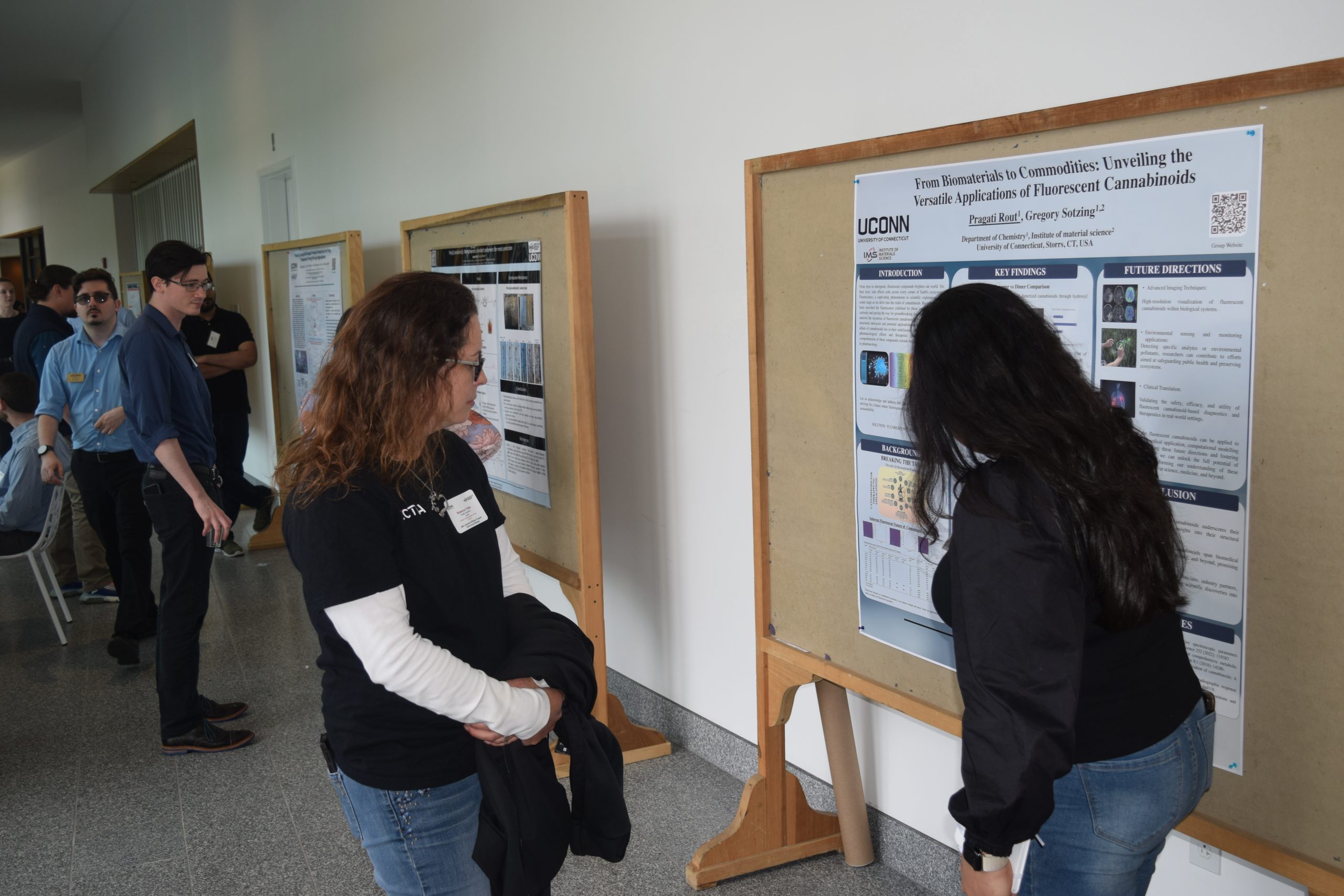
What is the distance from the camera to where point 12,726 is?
391 cm

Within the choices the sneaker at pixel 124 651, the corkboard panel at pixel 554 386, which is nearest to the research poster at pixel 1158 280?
the corkboard panel at pixel 554 386

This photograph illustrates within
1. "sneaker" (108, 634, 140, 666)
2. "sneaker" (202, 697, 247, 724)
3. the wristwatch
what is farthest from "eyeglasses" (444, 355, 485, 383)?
"sneaker" (108, 634, 140, 666)

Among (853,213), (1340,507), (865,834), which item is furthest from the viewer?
(865,834)

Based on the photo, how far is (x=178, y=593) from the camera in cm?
345

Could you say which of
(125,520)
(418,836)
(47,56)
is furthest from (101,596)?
(47,56)

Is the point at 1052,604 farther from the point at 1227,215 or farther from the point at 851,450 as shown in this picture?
the point at 851,450

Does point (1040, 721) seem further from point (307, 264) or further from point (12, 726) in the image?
point (307, 264)

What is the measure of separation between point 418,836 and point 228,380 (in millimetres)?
5583

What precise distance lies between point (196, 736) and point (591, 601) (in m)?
1.57

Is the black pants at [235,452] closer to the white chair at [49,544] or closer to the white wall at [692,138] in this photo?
the white chair at [49,544]

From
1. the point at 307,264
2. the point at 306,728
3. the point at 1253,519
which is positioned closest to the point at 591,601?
the point at 306,728

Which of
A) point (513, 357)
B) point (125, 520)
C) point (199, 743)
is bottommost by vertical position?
point (199, 743)

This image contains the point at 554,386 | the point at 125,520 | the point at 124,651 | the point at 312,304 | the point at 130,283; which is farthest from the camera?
the point at 130,283

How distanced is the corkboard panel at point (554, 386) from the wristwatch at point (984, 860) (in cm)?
191
